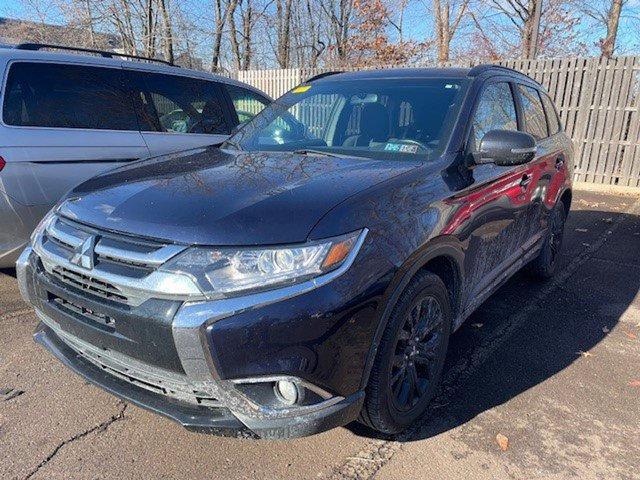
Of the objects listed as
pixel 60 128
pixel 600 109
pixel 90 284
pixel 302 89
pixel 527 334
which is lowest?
pixel 527 334

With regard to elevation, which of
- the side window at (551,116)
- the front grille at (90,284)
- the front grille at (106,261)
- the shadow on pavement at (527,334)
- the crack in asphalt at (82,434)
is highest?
the side window at (551,116)

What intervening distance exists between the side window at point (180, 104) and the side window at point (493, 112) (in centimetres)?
288

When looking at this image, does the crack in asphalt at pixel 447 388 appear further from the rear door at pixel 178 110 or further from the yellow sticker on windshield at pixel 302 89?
the rear door at pixel 178 110

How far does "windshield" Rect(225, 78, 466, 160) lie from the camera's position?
2.85m

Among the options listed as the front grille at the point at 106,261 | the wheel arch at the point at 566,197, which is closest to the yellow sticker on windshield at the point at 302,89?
the front grille at the point at 106,261

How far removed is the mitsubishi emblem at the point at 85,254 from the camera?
6.68ft

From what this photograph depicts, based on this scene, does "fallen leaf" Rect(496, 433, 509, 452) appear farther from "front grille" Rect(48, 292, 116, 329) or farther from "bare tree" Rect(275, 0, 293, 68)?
"bare tree" Rect(275, 0, 293, 68)

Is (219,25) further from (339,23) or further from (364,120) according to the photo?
(364,120)

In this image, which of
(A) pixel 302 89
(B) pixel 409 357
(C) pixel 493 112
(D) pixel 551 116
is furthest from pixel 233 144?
(D) pixel 551 116

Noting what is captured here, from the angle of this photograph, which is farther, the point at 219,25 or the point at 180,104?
the point at 219,25

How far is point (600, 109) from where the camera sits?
937cm

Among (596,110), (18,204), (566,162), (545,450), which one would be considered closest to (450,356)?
(545,450)

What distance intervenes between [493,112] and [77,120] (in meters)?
3.23

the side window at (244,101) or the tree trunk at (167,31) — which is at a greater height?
the tree trunk at (167,31)
